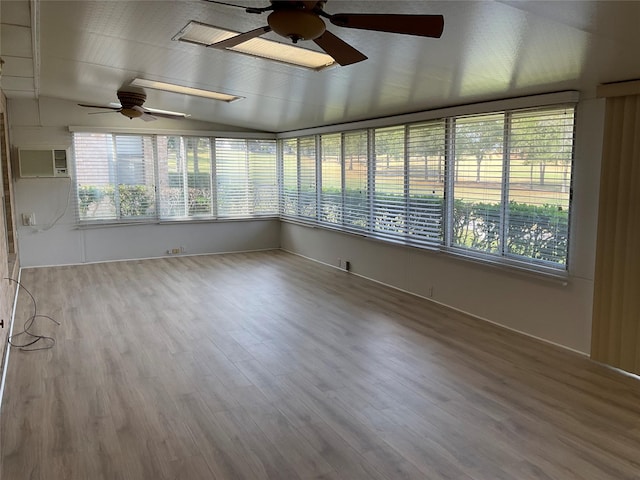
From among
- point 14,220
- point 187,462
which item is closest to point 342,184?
point 14,220

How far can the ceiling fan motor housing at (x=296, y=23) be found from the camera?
2078 millimetres

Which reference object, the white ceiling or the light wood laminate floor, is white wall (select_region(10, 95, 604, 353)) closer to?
the light wood laminate floor

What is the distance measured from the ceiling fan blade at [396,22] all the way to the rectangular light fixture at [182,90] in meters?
3.78

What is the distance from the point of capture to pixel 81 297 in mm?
5688

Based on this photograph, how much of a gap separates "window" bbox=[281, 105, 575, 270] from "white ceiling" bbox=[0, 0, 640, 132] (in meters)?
0.33

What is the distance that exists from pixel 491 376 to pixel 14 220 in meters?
6.58

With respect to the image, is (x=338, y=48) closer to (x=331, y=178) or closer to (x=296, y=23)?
(x=296, y=23)

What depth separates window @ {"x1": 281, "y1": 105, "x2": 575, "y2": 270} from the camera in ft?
13.5

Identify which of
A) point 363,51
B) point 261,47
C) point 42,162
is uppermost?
point 261,47

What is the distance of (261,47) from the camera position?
3869 millimetres

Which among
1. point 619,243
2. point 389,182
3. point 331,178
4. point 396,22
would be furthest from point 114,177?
point 619,243

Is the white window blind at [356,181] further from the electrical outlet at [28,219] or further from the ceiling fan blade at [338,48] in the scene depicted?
the electrical outlet at [28,219]

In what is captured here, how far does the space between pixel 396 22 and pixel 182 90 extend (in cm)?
428

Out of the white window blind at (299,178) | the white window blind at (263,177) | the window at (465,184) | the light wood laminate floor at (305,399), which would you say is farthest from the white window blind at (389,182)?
the white window blind at (263,177)
